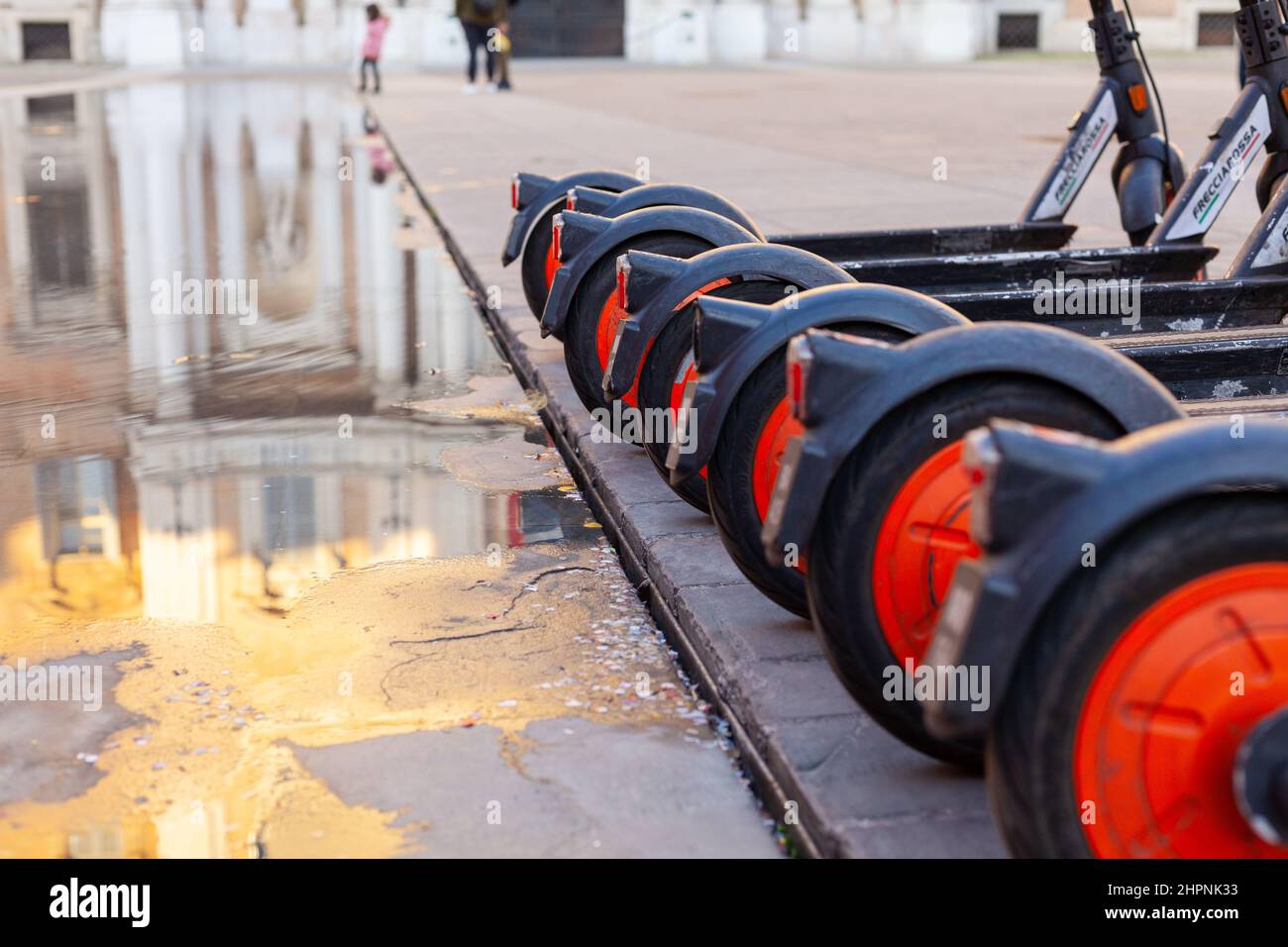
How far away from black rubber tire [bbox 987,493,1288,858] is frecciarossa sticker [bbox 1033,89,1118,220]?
15.1 feet

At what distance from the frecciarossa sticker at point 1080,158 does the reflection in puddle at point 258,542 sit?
2.18m

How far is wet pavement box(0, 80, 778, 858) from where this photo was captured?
8.97 feet

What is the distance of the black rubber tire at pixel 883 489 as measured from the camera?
8.25 ft

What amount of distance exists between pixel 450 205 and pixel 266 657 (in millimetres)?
8175

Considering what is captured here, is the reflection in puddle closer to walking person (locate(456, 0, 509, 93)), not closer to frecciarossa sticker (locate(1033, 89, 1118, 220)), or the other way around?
frecciarossa sticker (locate(1033, 89, 1118, 220))

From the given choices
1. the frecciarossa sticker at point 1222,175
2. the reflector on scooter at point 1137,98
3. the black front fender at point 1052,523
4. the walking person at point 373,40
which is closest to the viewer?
the black front fender at point 1052,523

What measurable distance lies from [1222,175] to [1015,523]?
4081 millimetres

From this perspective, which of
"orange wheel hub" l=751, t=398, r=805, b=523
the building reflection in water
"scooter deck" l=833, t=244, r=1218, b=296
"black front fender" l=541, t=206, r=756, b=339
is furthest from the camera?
"scooter deck" l=833, t=244, r=1218, b=296

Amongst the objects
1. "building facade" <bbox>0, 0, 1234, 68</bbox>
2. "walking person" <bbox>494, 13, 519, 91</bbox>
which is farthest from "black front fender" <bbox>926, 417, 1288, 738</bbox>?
"building facade" <bbox>0, 0, 1234, 68</bbox>
